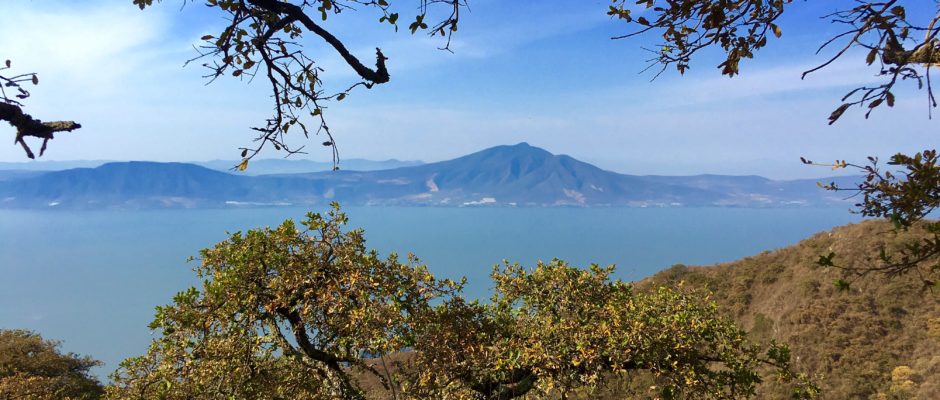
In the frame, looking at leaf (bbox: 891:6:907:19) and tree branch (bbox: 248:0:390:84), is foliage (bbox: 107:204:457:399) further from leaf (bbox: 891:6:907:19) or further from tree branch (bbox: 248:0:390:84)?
leaf (bbox: 891:6:907:19)

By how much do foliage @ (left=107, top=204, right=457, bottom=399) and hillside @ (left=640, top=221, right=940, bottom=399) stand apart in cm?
1648

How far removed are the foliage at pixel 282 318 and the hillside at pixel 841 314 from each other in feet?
54.1

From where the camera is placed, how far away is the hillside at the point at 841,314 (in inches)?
Result: 824

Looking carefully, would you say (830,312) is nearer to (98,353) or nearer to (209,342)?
(209,342)

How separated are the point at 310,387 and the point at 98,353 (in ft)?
637

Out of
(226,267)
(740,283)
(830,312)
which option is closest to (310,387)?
(226,267)

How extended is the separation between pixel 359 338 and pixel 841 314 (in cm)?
3004

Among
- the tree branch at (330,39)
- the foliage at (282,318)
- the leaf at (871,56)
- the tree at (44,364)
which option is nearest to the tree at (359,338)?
the foliage at (282,318)

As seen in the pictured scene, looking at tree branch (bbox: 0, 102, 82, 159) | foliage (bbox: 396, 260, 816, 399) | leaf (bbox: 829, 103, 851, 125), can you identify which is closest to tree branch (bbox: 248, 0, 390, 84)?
tree branch (bbox: 0, 102, 82, 159)

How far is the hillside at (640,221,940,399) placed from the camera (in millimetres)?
20922

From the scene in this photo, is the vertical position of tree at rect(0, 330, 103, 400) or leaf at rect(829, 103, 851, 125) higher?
leaf at rect(829, 103, 851, 125)

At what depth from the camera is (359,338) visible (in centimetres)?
626

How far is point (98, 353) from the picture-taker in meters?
154

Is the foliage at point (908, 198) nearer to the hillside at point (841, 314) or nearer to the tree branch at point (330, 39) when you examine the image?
the tree branch at point (330, 39)
